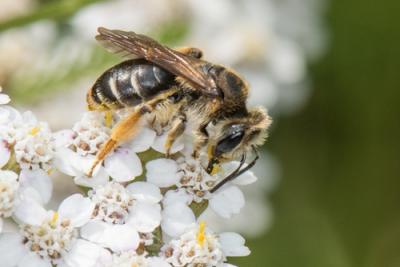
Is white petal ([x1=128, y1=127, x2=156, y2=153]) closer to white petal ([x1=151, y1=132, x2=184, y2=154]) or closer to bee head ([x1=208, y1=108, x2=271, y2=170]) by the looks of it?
white petal ([x1=151, y1=132, x2=184, y2=154])

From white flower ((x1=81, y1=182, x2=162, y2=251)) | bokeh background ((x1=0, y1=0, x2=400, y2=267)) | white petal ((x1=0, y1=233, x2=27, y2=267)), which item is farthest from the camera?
bokeh background ((x1=0, y1=0, x2=400, y2=267))

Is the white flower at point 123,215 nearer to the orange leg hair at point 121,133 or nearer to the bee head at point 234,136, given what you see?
the orange leg hair at point 121,133

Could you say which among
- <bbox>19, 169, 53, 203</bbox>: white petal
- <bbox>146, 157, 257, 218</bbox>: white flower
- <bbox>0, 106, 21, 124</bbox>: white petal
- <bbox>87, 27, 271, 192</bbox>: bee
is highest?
<bbox>87, 27, 271, 192</bbox>: bee

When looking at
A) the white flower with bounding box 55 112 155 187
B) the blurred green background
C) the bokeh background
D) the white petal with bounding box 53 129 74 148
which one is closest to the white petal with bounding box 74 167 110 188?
the white flower with bounding box 55 112 155 187

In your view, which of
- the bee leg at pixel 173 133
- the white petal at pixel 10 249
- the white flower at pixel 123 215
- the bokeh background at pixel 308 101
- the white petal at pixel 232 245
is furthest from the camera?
the bokeh background at pixel 308 101

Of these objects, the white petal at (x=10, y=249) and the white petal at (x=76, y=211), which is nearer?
the white petal at (x=10, y=249)

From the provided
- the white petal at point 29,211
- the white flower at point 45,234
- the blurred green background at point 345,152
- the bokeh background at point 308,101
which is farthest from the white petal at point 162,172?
the blurred green background at point 345,152

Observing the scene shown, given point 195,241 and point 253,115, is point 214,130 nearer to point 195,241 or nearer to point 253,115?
point 253,115

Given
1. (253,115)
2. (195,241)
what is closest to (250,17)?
(253,115)
